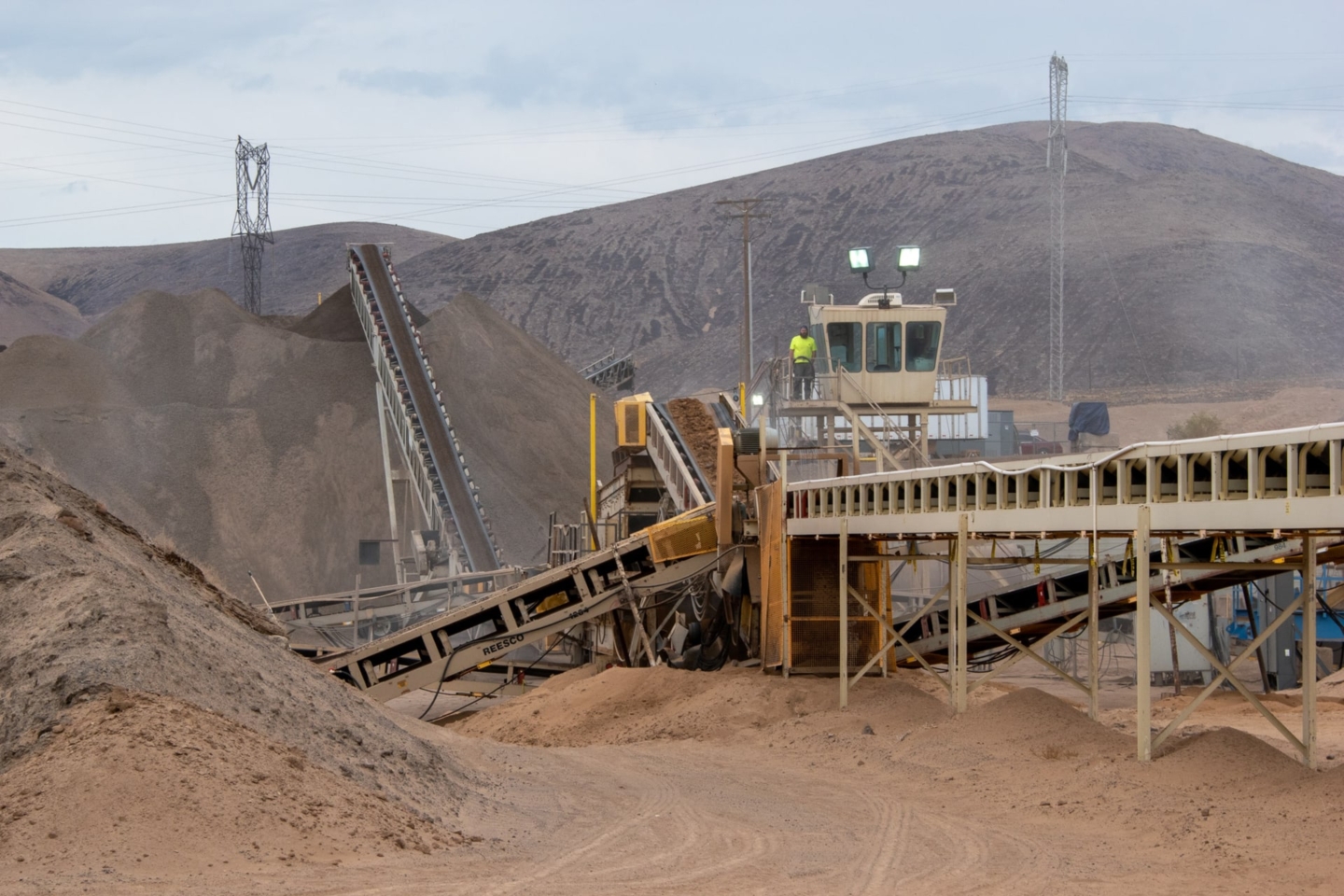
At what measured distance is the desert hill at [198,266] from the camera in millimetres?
162500

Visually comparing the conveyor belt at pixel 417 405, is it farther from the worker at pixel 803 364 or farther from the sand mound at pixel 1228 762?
the sand mound at pixel 1228 762

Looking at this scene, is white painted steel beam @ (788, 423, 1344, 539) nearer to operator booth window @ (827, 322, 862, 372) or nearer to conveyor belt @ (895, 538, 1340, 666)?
conveyor belt @ (895, 538, 1340, 666)

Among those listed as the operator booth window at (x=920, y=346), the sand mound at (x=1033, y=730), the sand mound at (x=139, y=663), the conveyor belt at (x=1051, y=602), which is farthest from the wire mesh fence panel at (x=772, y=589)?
the operator booth window at (x=920, y=346)

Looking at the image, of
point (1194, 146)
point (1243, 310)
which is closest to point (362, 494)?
point (1243, 310)

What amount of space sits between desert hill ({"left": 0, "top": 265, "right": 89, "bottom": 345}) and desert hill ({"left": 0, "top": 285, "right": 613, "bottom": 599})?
69049 millimetres

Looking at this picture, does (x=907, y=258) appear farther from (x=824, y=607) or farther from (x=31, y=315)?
(x=31, y=315)

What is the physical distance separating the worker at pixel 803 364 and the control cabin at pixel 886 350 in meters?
0.63

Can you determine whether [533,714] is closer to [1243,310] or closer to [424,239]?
[1243,310]

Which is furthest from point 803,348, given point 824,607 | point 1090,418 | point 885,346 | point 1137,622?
point 1090,418

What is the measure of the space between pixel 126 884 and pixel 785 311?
124m

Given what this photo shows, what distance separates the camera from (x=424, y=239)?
18262 cm

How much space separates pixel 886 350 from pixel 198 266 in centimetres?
15617

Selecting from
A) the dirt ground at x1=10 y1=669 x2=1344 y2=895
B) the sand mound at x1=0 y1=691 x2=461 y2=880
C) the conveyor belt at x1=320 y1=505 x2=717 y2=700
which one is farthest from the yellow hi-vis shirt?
the sand mound at x1=0 y1=691 x2=461 y2=880

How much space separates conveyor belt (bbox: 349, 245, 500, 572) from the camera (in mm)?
39562
